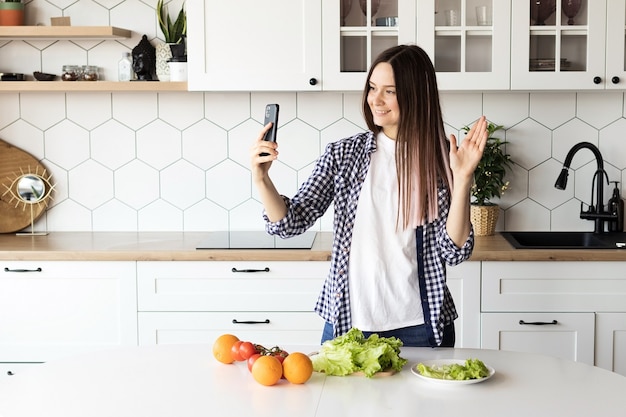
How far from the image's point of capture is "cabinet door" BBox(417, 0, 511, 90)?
359cm

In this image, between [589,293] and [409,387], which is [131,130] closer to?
[589,293]

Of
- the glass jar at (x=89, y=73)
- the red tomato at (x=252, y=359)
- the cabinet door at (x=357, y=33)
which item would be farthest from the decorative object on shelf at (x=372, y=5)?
the red tomato at (x=252, y=359)

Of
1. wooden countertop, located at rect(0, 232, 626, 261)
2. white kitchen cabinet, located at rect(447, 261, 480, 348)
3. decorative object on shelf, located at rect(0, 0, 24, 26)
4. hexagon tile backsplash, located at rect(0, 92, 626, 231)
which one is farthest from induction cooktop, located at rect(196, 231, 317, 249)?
decorative object on shelf, located at rect(0, 0, 24, 26)

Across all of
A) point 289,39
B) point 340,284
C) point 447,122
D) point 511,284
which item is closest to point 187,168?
point 289,39

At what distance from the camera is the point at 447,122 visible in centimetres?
399

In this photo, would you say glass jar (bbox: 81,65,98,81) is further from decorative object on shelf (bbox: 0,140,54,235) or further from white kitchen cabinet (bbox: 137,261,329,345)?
white kitchen cabinet (bbox: 137,261,329,345)

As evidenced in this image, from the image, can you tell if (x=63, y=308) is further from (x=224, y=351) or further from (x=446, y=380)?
(x=446, y=380)

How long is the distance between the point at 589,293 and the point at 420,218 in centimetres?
132

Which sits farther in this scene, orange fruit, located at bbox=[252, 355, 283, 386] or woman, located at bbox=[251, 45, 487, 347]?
woman, located at bbox=[251, 45, 487, 347]

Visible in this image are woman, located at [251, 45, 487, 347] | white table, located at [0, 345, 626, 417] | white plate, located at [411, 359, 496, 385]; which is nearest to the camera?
white table, located at [0, 345, 626, 417]

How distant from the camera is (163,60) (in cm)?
387

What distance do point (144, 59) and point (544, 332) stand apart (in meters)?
1.95

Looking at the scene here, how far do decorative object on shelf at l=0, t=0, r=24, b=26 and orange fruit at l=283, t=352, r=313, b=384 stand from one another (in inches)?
97.7

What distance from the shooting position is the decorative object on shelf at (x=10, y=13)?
384cm
